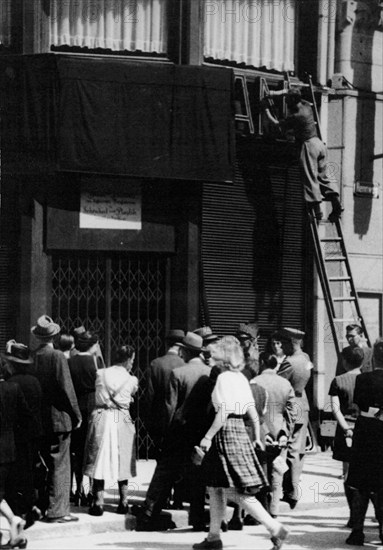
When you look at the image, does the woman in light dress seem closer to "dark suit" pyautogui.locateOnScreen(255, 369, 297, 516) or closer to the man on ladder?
"dark suit" pyautogui.locateOnScreen(255, 369, 297, 516)

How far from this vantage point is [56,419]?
12.2 m

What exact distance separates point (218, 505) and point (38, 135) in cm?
698

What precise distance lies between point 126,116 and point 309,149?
9.35 ft

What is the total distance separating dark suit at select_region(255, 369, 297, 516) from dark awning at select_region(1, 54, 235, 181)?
4635 millimetres

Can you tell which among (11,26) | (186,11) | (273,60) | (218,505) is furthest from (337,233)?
(218,505)

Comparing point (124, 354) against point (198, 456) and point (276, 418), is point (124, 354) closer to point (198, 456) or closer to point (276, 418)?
point (276, 418)

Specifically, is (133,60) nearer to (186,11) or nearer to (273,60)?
(186,11)

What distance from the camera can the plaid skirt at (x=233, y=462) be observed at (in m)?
10.9

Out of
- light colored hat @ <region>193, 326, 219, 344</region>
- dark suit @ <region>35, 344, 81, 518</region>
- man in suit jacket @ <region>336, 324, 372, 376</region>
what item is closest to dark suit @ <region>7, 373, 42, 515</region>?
dark suit @ <region>35, 344, 81, 518</region>

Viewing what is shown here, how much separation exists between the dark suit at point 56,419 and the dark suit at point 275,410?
1.91 m

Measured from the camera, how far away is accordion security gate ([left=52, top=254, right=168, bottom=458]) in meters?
17.0

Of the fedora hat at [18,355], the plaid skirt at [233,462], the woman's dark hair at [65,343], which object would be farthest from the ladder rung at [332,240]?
the fedora hat at [18,355]

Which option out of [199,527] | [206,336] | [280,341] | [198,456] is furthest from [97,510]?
[280,341]

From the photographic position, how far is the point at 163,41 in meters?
17.7
